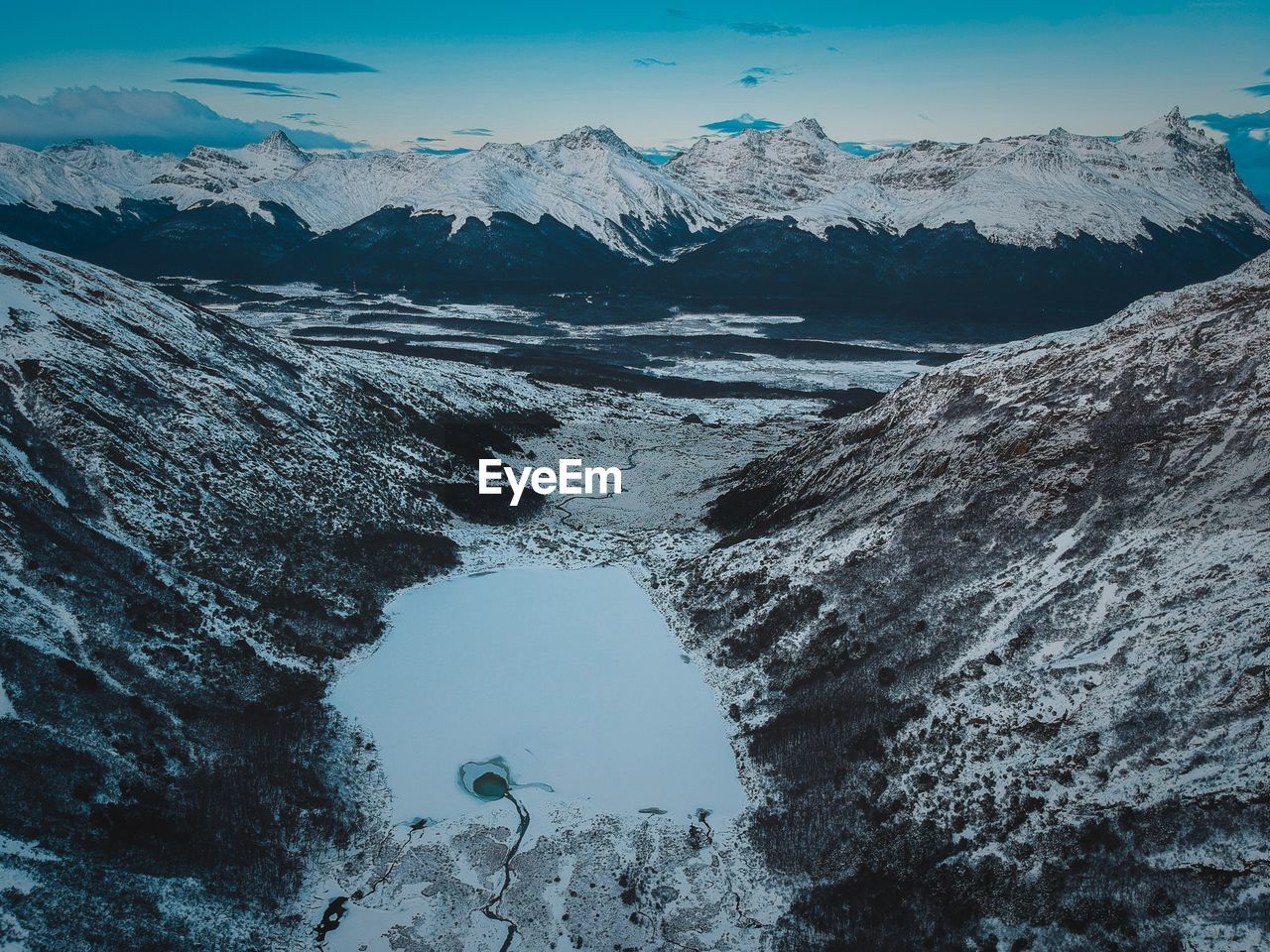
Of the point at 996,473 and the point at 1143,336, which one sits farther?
the point at 1143,336

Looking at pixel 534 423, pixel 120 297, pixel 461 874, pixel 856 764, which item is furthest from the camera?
pixel 534 423

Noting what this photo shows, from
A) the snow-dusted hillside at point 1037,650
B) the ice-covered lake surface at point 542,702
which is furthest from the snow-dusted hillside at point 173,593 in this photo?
the snow-dusted hillside at point 1037,650

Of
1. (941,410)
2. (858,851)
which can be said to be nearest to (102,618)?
(858,851)

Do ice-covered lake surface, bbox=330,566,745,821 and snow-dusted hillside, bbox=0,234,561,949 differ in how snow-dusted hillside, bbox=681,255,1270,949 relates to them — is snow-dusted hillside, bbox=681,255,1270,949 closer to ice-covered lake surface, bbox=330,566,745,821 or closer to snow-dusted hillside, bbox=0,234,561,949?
ice-covered lake surface, bbox=330,566,745,821

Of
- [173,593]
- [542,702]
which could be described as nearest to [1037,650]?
[542,702]

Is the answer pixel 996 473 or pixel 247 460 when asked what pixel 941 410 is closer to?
pixel 996 473

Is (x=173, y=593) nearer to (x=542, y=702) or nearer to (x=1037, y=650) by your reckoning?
(x=542, y=702)

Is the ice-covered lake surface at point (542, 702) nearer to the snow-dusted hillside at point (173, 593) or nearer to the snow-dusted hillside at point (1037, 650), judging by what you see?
the snow-dusted hillside at point (173, 593)

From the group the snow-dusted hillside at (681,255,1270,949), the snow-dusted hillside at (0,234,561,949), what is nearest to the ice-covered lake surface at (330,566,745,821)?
the snow-dusted hillside at (0,234,561,949)
